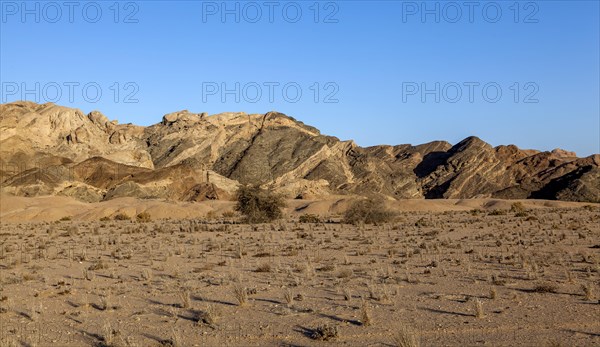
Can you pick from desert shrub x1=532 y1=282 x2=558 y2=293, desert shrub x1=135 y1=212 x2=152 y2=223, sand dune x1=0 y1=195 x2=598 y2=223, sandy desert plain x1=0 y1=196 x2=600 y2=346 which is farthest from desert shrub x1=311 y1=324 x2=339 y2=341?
sand dune x1=0 y1=195 x2=598 y2=223

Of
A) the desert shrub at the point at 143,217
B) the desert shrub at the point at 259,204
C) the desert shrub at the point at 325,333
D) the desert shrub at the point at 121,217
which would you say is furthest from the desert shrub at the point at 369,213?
the desert shrub at the point at 325,333

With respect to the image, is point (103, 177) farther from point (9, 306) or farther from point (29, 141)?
point (9, 306)

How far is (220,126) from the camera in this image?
4774 inches

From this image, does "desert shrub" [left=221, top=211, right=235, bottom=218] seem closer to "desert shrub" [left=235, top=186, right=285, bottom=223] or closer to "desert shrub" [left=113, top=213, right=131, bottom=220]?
"desert shrub" [left=113, top=213, right=131, bottom=220]

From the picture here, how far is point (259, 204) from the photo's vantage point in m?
47.0

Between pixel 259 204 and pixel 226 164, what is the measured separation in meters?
64.0

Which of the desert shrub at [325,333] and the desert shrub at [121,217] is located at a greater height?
the desert shrub at [121,217]

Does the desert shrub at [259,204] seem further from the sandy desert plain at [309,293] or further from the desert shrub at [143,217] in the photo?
the sandy desert plain at [309,293]

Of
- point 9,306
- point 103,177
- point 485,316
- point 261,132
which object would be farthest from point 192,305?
point 261,132

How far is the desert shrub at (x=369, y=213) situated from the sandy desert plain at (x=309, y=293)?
43.6ft

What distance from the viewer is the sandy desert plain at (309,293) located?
11.1 meters

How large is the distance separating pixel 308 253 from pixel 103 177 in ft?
240

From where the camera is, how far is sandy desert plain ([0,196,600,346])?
36.5ft

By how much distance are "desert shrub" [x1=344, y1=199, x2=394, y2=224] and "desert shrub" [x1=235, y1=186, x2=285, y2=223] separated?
6349mm
